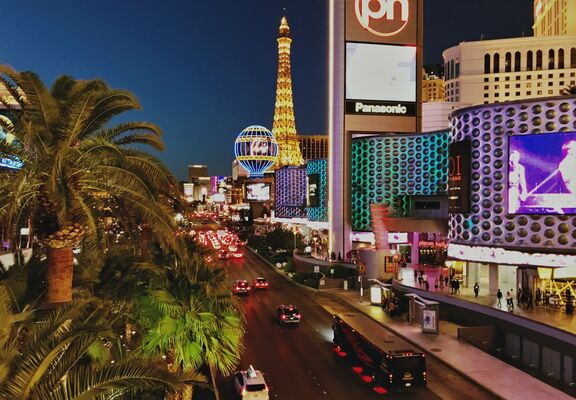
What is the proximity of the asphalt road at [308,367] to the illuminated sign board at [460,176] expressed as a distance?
32.3 feet

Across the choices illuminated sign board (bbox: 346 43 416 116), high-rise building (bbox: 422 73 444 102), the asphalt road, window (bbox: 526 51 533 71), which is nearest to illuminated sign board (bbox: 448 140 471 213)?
the asphalt road

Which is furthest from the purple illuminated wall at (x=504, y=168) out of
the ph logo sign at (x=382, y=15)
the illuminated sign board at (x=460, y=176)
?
the ph logo sign at (x=382, y=15)

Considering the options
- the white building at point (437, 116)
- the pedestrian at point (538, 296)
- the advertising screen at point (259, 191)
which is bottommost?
the pedestrian at point (538, 296)

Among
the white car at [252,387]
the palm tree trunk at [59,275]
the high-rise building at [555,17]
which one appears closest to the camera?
the palm tree trunk at [59,275]

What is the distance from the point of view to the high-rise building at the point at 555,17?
Answer: 10450cm

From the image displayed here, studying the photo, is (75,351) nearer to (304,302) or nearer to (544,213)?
(544,213)

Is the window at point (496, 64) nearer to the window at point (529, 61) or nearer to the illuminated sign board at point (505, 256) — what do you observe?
the window at point (529, 61)

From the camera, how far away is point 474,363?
23.4 m

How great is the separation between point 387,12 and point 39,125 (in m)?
48.0

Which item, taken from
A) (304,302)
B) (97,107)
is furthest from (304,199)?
(97,107)

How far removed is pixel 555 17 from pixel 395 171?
80476 millimetres

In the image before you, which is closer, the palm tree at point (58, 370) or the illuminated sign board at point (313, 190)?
the palm tree at point (58, 370)

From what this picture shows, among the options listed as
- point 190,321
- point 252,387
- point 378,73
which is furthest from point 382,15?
point 190,321

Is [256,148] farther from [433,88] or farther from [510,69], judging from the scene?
[433,88]
